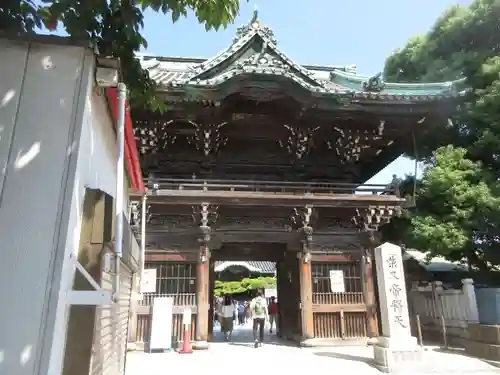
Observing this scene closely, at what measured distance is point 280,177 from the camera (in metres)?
11.8

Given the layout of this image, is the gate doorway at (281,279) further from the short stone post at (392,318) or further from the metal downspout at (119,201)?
the metal downspout at (119,201)

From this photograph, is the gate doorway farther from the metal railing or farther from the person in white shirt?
the metal railing

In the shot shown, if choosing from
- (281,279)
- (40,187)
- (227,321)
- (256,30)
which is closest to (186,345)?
(227,321)

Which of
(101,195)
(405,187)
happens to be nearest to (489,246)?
(405,187)

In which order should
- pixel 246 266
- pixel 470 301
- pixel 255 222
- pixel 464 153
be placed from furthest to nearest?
pixel 246 266 < pixel 464 153 < pixel 255 222 < pixel 470 301

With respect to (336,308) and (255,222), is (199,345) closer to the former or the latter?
(255,222)

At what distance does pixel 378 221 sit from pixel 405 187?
10.6 ft

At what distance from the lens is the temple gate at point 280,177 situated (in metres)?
10.2

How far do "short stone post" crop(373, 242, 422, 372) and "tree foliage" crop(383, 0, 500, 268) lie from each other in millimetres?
3104

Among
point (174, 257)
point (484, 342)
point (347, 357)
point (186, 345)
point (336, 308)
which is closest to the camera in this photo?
point (347, 357)

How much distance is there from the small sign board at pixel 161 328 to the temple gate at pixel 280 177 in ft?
1.59

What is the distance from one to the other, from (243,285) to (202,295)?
63.7ft

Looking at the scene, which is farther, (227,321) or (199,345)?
(227,321)

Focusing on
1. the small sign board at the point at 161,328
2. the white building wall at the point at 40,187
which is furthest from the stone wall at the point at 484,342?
the white building wall at the point at 40,187
